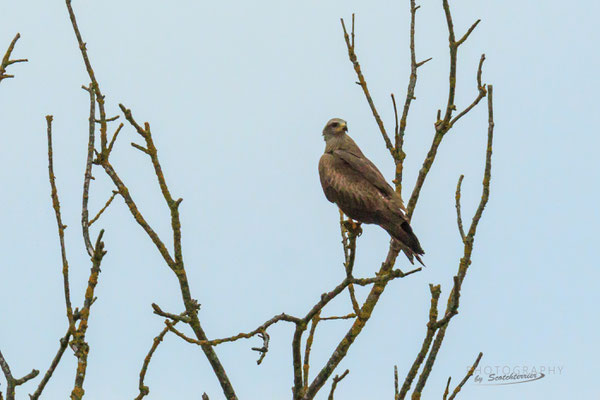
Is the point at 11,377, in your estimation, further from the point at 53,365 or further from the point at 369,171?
the point at 369,171

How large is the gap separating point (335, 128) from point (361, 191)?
6.79 ft

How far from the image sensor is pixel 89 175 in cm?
733

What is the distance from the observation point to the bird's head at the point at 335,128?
13406 mm

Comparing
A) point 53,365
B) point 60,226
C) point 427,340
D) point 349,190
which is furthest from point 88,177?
point 349,190

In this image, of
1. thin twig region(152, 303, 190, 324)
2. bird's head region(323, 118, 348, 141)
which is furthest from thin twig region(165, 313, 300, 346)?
bird's head region(323, 118, 348, 141)

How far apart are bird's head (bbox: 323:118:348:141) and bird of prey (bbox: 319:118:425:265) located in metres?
0.02

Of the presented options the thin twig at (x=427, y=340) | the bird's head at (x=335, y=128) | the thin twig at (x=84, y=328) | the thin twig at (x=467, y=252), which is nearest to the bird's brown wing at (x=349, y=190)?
the bird's head at (x=335, y=128)

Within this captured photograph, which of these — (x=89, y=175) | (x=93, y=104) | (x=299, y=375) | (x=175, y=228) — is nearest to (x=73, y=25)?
(x=93, y=104)

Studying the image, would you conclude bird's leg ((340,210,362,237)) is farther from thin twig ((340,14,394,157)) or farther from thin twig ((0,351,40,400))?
thin twig ((0,351,40,400))

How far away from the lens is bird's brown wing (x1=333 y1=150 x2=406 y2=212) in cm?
1163

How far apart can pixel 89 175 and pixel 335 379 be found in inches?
103

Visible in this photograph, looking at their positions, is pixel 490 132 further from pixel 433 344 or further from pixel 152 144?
pixel 152 144

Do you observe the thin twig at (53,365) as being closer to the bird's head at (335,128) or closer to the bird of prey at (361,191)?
the bird of prey at (361,191)

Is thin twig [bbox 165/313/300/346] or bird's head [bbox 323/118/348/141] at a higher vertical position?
bird's head [bbox 323/118/348/141]
